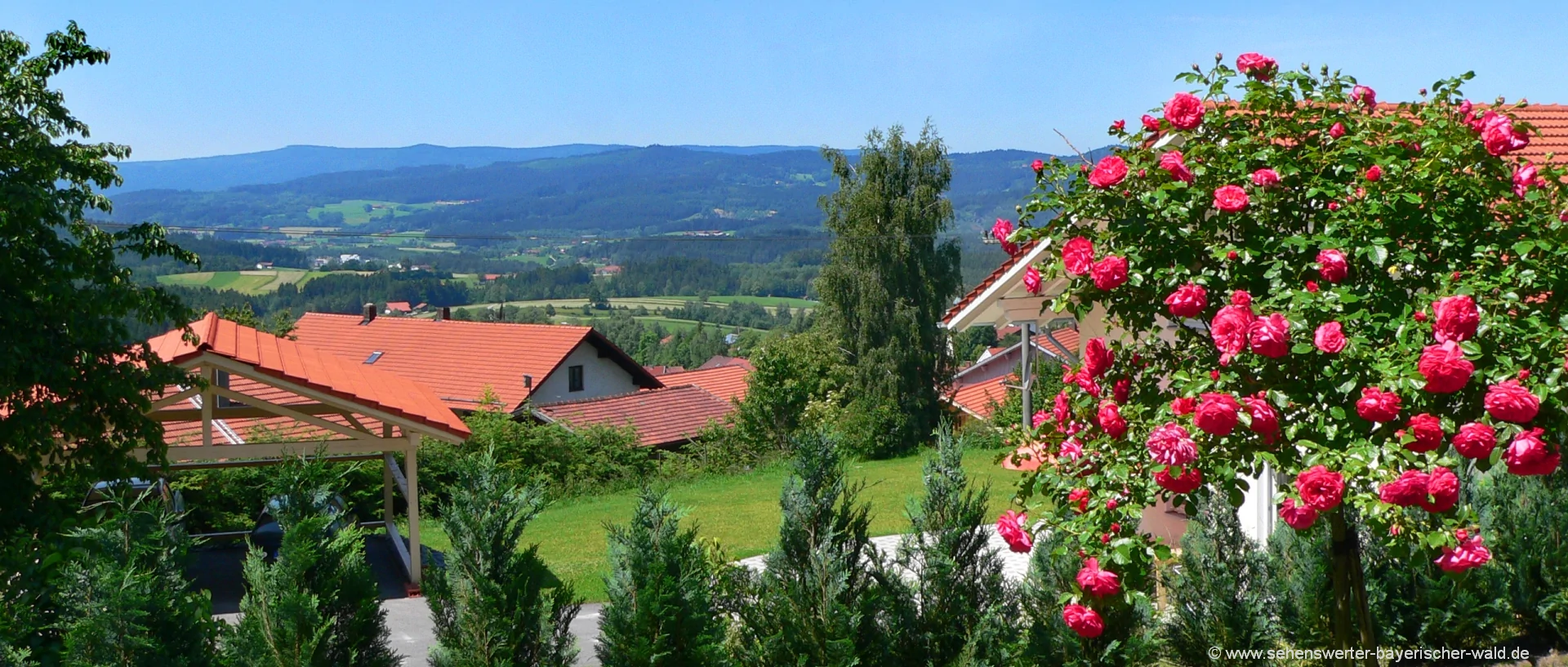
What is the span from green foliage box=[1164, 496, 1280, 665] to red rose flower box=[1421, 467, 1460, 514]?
3328 mm

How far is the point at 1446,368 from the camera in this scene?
11.5 feet

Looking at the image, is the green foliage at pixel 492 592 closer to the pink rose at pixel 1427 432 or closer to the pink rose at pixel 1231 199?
the pink rose at pixel 1231 199

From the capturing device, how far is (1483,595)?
7.19 meters

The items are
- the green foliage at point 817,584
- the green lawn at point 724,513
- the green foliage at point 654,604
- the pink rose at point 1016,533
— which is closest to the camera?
the pink rose at point 1016,533

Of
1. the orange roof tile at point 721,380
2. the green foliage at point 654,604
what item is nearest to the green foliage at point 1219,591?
the green foliage at point 654,604

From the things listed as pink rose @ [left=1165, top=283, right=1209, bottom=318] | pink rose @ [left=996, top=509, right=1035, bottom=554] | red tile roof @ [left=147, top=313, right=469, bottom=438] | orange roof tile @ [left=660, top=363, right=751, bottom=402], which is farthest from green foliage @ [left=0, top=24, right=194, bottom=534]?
orange roof tile @ [left=660, top=363, right=751, bottom=402]

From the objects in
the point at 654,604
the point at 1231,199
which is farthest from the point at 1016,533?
the point at 654,604

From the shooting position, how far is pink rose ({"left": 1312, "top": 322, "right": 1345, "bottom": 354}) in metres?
3.73

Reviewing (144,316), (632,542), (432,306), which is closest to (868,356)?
(144,316)

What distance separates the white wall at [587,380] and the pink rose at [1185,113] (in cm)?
3150

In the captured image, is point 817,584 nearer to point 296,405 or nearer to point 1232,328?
point 1232,328

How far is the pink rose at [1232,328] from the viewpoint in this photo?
388cm

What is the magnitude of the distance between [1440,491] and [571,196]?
500 feet

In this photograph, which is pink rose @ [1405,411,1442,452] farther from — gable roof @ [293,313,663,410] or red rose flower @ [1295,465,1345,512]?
gable roof @ [293,313,663,410]
